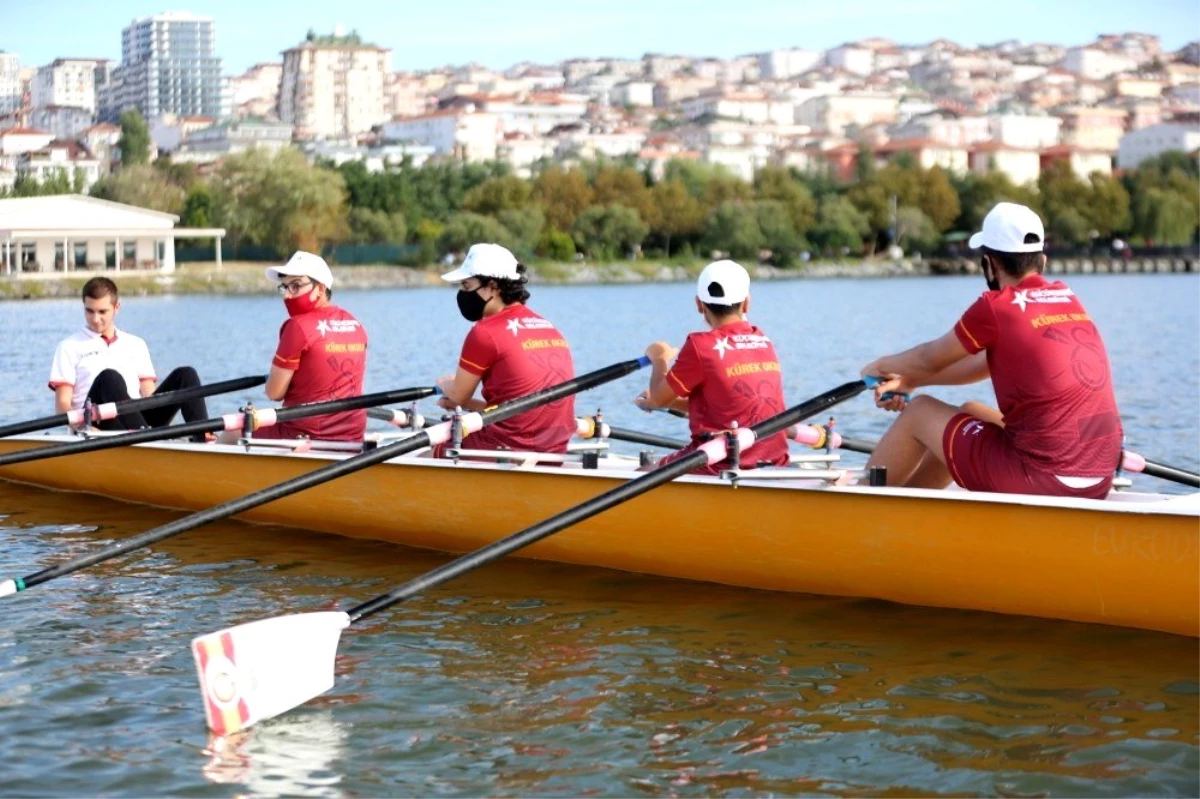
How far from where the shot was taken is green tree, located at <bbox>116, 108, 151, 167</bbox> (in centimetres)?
12994

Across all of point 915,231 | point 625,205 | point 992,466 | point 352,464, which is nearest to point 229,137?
point 625,205

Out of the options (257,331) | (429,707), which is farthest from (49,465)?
(257,331)

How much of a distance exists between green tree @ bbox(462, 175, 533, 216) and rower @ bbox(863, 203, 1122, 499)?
9509 centimetres

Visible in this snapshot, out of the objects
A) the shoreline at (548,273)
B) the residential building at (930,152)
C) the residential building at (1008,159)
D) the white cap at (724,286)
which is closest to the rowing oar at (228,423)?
the white cap at (724,286)

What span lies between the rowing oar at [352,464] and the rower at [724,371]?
1.37 ft

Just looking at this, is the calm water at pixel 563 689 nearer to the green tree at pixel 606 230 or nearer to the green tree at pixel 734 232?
the green tree at pixel 606 230

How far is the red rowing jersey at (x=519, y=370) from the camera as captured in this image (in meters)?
9.09

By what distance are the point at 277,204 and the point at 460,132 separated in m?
101

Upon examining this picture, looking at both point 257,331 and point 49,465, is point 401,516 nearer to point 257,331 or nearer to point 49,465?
point 49,465

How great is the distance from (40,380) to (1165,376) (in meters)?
17.2

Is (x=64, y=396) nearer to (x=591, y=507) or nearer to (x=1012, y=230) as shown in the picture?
(x=591, y=507)

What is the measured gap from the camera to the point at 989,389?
930 inches

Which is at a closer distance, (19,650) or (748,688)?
(748,688)

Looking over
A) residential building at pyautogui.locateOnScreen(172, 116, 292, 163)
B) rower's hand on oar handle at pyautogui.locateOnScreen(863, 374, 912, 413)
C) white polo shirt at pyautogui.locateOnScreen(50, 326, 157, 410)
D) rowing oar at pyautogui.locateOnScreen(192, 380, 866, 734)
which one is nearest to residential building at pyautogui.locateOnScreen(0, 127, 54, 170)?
residential building at pyautogui.locateOnScreen(172, 116, 292, 163)
